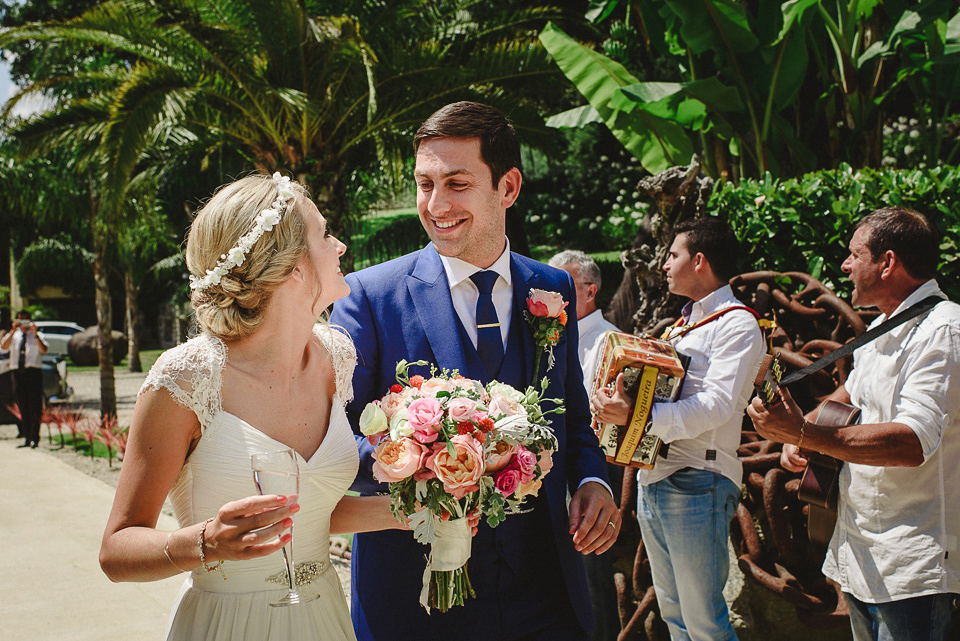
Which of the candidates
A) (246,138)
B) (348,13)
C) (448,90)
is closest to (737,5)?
(448,90)

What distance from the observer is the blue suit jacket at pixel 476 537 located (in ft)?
7.96

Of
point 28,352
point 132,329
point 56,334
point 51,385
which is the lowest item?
point 56,334

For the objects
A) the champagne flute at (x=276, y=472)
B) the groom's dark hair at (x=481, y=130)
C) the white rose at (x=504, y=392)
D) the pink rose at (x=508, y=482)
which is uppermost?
the groom's dark hair at (x=481, y=130)

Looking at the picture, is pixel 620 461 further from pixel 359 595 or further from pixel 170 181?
pixel 170 181

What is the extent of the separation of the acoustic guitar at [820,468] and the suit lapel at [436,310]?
4.41ft

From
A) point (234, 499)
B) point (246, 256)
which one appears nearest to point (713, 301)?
point (246, 256)

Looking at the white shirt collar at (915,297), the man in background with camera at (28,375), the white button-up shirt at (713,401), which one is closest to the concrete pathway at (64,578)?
the man in background with camera at (28,375)

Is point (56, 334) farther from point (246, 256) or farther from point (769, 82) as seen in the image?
point (246, 256)

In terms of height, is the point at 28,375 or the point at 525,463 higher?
the point at 525,463

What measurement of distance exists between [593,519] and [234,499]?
1055mm

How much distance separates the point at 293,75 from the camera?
877cm

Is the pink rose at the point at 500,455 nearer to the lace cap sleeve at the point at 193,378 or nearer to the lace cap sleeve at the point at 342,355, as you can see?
the lace cap sleeve at the point at 342,355

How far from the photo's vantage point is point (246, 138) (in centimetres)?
923

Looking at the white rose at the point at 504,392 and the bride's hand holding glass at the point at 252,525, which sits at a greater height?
the white rose at the point at 504,392
